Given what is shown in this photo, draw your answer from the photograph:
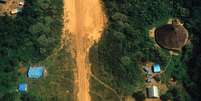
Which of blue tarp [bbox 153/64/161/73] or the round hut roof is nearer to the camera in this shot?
blue tarp [bbox 153/64/161/73]

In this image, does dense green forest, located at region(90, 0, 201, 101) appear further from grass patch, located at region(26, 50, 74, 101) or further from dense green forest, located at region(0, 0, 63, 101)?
dense green forest, located at region(0, 0, 63, 101)

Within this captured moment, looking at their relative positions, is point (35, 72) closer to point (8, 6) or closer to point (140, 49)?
point (8, 6)

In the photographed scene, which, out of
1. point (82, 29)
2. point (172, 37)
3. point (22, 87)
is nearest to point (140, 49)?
point (172, 37)

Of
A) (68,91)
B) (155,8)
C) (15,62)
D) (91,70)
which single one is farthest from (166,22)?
(15,62)

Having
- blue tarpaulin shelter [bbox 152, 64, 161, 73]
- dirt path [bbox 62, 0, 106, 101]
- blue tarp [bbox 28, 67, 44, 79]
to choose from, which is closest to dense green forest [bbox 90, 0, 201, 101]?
blue tarpaulin shelter [bbox 152, 64, 161, 73]

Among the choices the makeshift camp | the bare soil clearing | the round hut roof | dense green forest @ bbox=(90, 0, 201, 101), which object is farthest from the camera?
the bare soil clearing

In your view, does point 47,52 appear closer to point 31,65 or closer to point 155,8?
point 31,65

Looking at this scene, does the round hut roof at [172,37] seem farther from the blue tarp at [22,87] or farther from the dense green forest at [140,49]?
the blue tarp at [22,87]

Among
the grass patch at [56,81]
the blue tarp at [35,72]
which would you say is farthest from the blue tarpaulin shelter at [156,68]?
the blue tarp at [35,72]
